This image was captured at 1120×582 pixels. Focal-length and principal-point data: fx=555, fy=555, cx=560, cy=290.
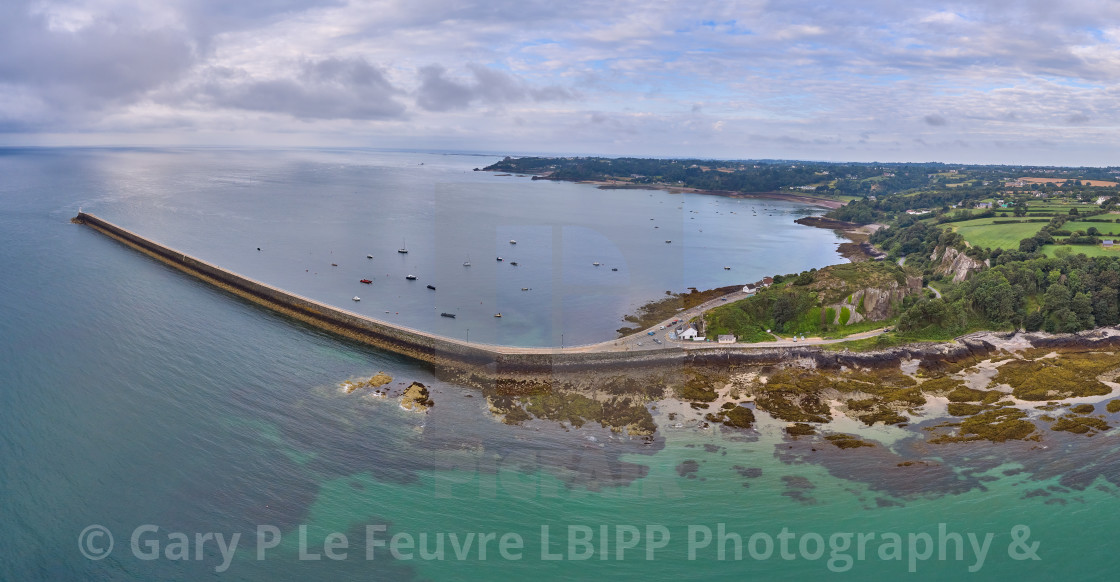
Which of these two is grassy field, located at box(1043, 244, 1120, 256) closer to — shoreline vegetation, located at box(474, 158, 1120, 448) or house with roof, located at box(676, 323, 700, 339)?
shoreline vegetation, located at box(474, 158, 1120, 448)

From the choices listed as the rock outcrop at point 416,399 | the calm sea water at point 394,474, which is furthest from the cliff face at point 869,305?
the rock outcrop at point 416,399

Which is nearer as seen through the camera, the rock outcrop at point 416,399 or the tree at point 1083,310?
the rock outcrop at point 416,399

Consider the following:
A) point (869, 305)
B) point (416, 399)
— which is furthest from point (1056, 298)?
point (416, 399)

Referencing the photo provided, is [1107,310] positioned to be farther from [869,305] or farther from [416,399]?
[416,399]

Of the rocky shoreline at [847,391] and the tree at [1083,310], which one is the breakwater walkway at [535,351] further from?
the tree at [1083,310]

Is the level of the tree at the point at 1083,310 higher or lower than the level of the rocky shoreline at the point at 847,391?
higher

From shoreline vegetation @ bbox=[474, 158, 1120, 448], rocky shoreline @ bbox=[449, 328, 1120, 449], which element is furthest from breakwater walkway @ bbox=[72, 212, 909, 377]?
shoreline vegetation @ bbox=[474, 158, 1120, 448]
